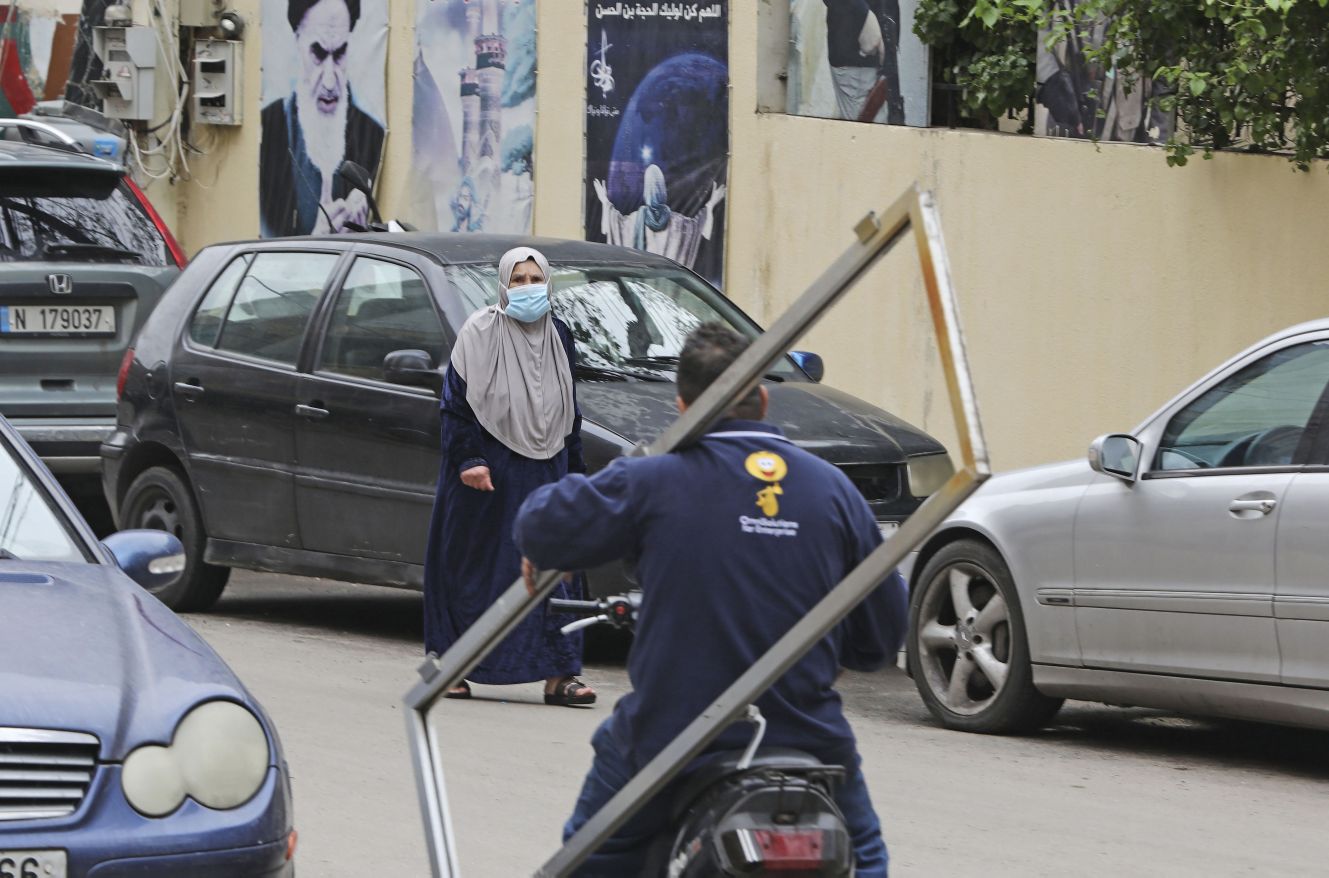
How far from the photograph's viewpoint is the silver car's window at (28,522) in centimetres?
530

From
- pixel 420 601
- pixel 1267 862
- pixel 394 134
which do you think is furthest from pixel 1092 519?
pixel 394 134

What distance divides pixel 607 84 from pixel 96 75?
703 cm

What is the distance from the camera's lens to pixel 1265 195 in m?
11.5

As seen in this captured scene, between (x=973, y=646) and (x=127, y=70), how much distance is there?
13.6 metres

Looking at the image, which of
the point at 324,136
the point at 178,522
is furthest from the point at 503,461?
the point at 324,136

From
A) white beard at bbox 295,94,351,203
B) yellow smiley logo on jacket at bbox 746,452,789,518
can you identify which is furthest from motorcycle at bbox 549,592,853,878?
white beard at bbox 295,94,351,203

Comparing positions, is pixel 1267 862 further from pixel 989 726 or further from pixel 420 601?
pixel 420 601

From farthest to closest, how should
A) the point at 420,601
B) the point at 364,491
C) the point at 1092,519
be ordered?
1. the point at 420,601
2. the point at 364,491
3. the point at 1092,519

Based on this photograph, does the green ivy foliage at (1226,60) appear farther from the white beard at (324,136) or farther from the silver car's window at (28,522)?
the white beard at (324,136)

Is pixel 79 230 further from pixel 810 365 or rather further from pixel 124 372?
pixel 810 365

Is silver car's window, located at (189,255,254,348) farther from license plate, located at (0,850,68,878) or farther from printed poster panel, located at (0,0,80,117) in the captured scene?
printed poster panel, located at (0,0,80,117)

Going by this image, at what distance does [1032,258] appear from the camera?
1283cm

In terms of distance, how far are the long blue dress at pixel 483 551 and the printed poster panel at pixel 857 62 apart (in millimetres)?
6176

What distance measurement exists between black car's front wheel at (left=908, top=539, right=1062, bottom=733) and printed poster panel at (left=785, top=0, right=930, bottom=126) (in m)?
6.25
